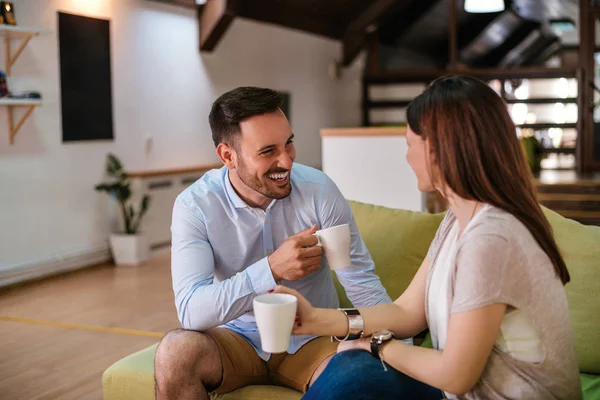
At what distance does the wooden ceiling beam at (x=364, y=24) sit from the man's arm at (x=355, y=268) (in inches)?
309

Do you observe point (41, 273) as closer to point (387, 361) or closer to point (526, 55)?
point (387, 361)

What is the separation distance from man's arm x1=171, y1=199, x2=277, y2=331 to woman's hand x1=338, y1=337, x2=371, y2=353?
0.29 m

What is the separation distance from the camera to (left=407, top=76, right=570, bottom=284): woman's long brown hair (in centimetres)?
125

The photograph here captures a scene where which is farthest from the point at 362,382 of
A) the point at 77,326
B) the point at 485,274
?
the point at 77,326

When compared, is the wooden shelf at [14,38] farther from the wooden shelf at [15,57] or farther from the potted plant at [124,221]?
the potted plant at [124,221]

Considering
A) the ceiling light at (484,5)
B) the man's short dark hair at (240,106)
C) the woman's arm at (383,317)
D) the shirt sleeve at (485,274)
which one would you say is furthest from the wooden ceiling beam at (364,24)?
the shirt sleeve at (485,274)

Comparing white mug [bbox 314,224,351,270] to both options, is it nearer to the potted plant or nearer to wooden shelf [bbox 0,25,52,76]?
wooden shelf [bbox 0,25,52,76]

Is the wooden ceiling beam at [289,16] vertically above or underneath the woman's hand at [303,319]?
above

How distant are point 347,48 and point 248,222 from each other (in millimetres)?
8744

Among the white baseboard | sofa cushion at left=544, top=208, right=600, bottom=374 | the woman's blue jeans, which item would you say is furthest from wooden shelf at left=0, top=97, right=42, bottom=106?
the woman's blue jeans

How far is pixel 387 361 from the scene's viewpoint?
1.41 m

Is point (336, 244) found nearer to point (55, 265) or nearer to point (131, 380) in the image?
point (131, 380)

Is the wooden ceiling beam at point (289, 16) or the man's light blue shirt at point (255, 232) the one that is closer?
the man's light blue shirt at point (255, 232)

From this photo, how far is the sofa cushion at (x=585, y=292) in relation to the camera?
6.36 feet
